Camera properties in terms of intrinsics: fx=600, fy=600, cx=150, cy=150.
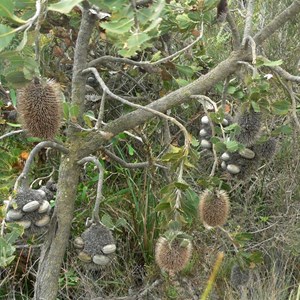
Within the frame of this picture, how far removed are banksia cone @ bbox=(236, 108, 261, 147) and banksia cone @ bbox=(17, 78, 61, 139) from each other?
52cm

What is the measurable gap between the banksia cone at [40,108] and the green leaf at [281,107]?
59 cm

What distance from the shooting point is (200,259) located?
3.14m

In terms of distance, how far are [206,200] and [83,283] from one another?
5.01ft

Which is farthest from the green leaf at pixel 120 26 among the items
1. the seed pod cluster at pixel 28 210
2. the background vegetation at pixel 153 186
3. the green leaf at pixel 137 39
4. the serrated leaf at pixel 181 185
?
the background vegetation at pixel 153 186

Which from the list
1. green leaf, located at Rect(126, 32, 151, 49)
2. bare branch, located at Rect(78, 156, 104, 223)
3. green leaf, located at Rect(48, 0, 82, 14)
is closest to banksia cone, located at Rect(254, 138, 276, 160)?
bare branch, located at Rect(78, 156, 104, 223)

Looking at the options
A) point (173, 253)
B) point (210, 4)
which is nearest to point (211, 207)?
point (173, 253)

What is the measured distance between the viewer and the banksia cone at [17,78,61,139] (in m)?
1.39

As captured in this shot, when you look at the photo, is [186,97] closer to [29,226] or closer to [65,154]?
[65,154]

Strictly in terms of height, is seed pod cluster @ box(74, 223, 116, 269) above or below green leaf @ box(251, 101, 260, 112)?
below

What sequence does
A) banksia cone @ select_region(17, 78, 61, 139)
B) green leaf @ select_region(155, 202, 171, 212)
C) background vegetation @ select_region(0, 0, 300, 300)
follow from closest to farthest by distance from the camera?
1. banksia cone @ select_region(17, 78, 61, 139)
2. green leaf @ select_region(155, 202, 171, 212)
3. background vegetation @ select_region(0, 0, 300, 300)

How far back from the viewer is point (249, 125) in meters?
1.65

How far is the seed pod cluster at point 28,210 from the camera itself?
153 centimetres

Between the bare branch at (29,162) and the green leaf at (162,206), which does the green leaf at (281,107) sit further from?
the bare branch at (29,162)

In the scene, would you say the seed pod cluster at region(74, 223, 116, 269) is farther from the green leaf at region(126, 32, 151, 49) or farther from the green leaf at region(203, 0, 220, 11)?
the green leaf at region(126, 32, 151, 49)
